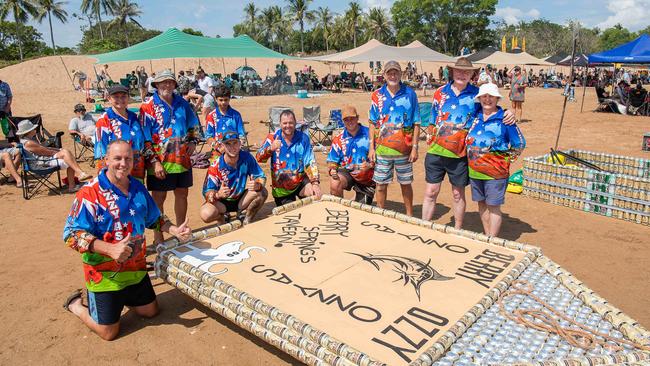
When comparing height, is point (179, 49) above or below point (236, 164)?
above

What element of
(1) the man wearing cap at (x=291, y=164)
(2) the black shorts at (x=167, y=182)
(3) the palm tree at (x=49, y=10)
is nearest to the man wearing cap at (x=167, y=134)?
(2) the black shorts at (x=167, y=182)

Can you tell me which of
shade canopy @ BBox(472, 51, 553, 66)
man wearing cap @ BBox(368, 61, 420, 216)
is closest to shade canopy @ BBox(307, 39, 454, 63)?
shade canopy @ BBox(472, 51, 553, 66)

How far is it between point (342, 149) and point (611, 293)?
2965mm

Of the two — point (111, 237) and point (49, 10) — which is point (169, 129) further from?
point (49, 10)

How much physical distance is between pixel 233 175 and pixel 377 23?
172 ft

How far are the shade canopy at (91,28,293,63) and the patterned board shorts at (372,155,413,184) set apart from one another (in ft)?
36.6

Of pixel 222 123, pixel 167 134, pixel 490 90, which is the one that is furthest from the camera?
pixel 222 123

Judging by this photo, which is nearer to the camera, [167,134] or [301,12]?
[167,134]

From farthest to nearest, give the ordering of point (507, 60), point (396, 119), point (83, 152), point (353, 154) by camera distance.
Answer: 1. point (507, 60)
2. point (83, 152)
3. point (353, 154)
4. point (396, 119)

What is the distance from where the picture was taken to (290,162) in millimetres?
5047

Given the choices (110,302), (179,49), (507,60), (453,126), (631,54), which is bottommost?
(110,302)

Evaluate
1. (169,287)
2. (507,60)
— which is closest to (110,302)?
(169,287)

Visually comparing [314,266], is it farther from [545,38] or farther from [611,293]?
[545,38]

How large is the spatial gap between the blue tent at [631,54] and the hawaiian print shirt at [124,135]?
628 inches
